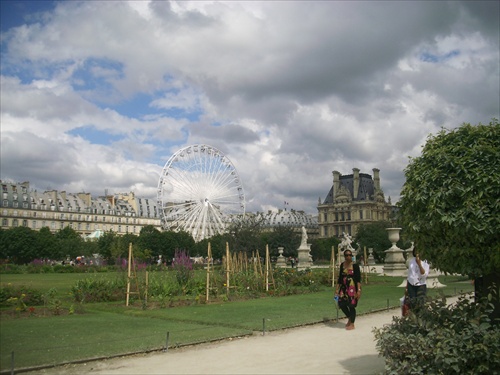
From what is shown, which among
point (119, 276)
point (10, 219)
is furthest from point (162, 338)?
point (10, 219)

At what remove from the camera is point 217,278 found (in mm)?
21000

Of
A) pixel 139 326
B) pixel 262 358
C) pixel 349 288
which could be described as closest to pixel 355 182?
pixel 349 288

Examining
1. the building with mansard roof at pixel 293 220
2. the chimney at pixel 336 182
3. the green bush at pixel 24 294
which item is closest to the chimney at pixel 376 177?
the chimney at pixel 336 182

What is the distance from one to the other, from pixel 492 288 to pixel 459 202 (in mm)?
1212

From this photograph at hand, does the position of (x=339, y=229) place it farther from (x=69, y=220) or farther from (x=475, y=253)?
(x=475, y=253)

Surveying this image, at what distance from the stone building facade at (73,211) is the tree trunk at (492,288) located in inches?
3389

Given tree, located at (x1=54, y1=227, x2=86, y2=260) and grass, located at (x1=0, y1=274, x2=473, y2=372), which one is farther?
tree, located at (x1=54, y1=227, x2=86, y2=260)

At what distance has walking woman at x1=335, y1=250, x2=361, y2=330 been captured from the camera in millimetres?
11031

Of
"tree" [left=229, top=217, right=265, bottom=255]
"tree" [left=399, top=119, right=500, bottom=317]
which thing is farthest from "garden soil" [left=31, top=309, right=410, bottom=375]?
"tree" [left=229, top=217, right=265, bottom=255]

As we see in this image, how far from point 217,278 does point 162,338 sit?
37.9 feet

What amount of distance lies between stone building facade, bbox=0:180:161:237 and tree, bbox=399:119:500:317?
86040 millimetres

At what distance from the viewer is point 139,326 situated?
11.4 meters

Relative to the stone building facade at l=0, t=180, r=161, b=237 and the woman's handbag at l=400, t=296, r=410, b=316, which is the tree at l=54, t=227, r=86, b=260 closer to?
the stone building facade at l=0, t=180, r=161, b=237

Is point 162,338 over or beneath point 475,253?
beneath
